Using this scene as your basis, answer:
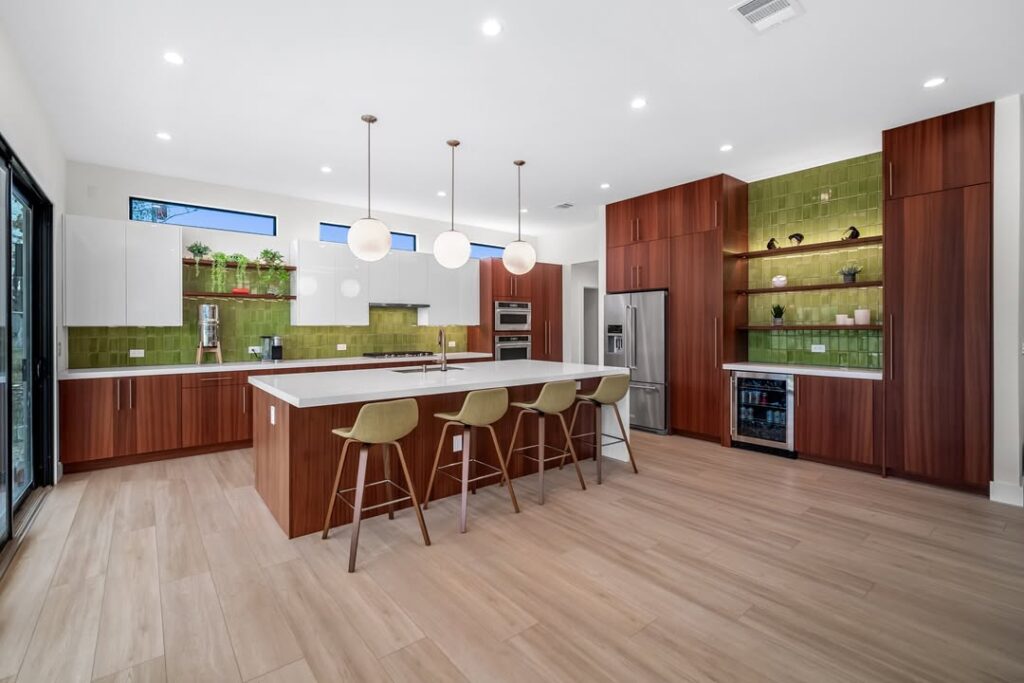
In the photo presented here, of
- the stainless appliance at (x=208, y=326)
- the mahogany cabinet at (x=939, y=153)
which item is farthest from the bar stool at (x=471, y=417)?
the mahogany cabinet at (x=939, y=153)

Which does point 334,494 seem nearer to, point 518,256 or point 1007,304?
point 518,256

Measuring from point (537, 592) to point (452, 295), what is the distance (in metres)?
4.90

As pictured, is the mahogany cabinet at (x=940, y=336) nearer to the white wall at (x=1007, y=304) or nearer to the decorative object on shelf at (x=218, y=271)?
the white wall at (x=1007, y=304)

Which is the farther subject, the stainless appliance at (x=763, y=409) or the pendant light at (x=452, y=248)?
the stainless appliance at (x=763, y=409)

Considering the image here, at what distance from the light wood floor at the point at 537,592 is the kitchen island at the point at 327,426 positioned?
19 centimetres

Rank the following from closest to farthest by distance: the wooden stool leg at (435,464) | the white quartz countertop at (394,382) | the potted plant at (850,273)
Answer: the white quartz countertop at (394,382)
the wooden stool leg at (435,464)
the potted plant at (850,273)

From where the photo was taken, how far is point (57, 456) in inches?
154

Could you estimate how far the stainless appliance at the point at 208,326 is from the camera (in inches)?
195

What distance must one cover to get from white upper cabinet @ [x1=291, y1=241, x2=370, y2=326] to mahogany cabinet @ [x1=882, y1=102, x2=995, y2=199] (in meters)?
5.26

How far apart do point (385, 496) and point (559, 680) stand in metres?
1.83

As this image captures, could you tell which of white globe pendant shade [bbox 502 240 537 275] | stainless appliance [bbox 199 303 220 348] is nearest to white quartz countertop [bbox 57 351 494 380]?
stainless appliance [bbox 199 303 220 348]

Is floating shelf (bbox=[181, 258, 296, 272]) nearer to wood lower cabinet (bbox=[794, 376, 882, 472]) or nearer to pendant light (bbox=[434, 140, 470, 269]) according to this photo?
pendant light (bbox=[434, 140, 470, 269])

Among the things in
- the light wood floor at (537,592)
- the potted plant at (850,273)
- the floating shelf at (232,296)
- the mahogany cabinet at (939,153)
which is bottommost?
the light wood floor at (537,592)

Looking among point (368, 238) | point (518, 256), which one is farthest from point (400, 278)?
point (368, 238)
